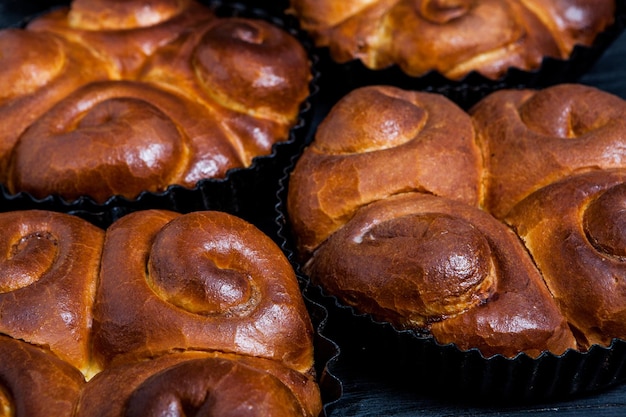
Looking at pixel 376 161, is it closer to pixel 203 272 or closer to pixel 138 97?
pixel 203 272

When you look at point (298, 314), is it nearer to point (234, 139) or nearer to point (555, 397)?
point (555, 397)

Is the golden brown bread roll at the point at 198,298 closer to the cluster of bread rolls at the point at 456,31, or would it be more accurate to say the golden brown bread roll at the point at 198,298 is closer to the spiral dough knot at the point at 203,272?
the spiral dough knot at the point at 203,272

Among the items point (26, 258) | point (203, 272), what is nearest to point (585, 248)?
point (203, 272)

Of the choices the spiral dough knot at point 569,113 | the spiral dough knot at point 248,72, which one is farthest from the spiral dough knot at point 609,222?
the spiral dough knot at point 248,72

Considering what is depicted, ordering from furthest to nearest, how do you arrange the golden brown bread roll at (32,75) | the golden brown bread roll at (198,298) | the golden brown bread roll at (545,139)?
the golden brown bread roll at (32,75) → the golden brown bread roll at (545,139) → the golden brown bread roll at (198,298)

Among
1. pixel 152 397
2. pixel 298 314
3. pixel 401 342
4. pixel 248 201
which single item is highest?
pixel 152 397

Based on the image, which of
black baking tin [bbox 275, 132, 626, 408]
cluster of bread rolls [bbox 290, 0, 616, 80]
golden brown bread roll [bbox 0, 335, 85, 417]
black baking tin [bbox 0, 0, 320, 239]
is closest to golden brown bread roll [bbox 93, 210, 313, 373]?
golden brown bread roll [bbox 0, 335, 85, 417]

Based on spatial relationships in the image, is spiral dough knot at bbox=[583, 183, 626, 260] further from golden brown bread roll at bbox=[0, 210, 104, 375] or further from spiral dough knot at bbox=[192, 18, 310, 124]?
golden brown bread roll at bbox=[0, 210, 104, 375]

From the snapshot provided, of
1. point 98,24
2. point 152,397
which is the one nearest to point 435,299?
point 152,397
